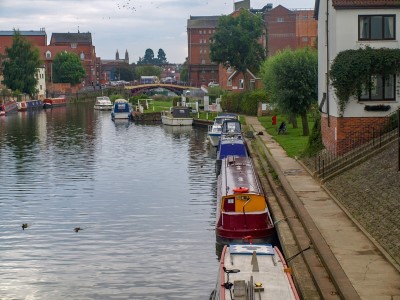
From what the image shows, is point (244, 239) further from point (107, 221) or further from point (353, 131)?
point (353, 131)

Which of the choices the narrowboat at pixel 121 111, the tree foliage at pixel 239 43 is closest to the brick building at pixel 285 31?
the tree foliage at pixel 239 43

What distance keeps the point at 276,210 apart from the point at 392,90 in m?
12.7

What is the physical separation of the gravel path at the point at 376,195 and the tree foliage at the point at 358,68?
6647 millimetres

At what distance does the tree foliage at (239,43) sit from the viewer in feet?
424

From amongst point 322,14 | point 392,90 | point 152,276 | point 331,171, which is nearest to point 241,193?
point 152,276

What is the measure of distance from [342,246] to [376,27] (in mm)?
→ 20625

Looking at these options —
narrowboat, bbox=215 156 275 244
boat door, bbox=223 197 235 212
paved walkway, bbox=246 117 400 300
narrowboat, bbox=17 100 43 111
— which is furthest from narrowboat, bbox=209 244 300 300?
narrowboat, bbox=17 100 43 111

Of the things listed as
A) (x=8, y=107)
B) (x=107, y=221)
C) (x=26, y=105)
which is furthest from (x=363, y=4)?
(x=26, y=105)

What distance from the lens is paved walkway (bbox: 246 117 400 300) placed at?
21.5m

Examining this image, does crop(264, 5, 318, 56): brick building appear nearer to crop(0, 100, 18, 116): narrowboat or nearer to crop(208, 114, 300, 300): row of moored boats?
crop(0, 100, 18, 116): narrowboat

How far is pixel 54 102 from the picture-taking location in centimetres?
16875

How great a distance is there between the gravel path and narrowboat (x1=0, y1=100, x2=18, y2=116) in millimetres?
103921

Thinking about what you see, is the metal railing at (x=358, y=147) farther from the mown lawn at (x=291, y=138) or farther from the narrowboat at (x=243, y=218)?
the mown lawn at (x=291, y=138)

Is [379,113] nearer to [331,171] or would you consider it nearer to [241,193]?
[331,171]
